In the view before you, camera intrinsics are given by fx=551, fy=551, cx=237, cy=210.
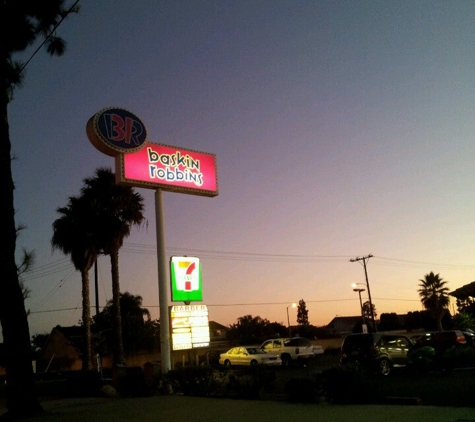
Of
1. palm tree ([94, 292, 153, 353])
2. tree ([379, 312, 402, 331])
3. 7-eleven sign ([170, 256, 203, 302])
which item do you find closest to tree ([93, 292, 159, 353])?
palm tree ([94, 292, 153, 353])

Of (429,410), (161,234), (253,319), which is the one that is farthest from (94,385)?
(253,319)

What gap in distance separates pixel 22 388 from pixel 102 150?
7.97m

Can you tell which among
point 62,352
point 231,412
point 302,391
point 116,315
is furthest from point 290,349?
point 62,352

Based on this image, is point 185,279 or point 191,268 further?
point 191,268

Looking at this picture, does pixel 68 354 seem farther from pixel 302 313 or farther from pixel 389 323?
pixel 302 313

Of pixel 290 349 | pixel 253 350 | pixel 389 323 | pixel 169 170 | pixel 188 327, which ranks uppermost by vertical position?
pixel 169 170

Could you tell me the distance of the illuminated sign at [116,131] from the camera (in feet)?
58.0

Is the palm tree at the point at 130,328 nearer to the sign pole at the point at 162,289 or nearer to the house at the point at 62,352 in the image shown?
the house at the point at 62,352

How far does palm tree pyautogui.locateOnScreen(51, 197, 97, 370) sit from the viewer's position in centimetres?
3206

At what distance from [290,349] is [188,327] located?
12.5 m

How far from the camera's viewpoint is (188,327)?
750 inches

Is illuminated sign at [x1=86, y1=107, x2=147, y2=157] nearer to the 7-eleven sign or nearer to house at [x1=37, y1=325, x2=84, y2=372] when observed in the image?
the 7-eleven sign

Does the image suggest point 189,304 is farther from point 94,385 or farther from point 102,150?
point 102,150

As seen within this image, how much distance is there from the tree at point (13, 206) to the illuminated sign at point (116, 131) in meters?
2.88
